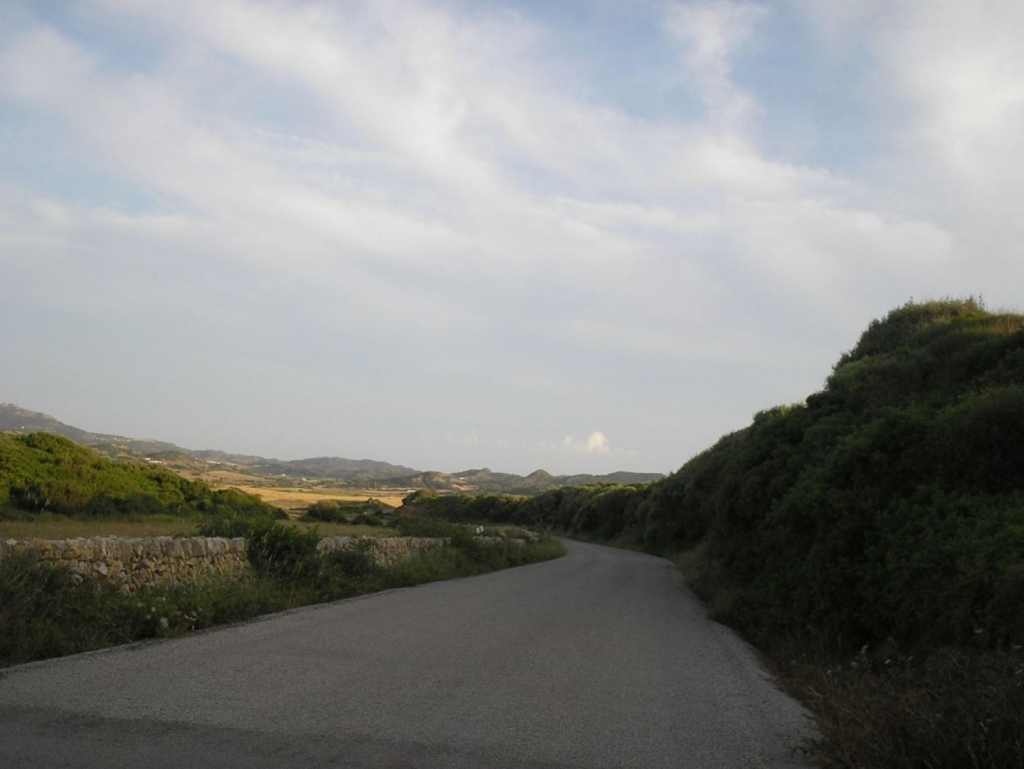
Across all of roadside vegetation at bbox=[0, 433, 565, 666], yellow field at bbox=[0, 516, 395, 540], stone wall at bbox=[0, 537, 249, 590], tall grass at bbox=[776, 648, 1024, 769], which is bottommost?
yellow field at bbox=[0, 516, 395, 540]

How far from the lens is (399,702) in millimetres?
7195

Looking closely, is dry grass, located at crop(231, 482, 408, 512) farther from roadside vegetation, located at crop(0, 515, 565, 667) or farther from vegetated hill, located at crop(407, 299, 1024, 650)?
vegetated hill, located at crop(407, 299, 1024, 650)

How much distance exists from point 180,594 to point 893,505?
1039cm

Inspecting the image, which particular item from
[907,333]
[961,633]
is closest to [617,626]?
[961,633]

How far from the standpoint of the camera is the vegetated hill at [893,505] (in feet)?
30.5

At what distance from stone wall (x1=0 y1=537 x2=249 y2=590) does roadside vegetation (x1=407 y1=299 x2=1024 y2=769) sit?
347 inches

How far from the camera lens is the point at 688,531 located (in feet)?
143

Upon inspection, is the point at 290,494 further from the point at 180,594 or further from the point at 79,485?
the point at 180,594

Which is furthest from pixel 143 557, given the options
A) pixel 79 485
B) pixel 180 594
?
pixel 79 485

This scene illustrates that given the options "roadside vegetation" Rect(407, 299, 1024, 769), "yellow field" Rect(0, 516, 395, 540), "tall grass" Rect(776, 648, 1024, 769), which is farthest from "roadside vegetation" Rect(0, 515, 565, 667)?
"tall grass" Rect(776, 648, 1024, 769)

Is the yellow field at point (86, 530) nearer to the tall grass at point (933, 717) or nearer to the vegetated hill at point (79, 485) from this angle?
the vegetated hill at point (79, 485)

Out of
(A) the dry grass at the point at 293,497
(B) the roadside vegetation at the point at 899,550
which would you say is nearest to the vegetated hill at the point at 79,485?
(A) the dry grass at the point at 293,497

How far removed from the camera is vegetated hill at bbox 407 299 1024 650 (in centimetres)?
928

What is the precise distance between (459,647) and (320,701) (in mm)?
3532
